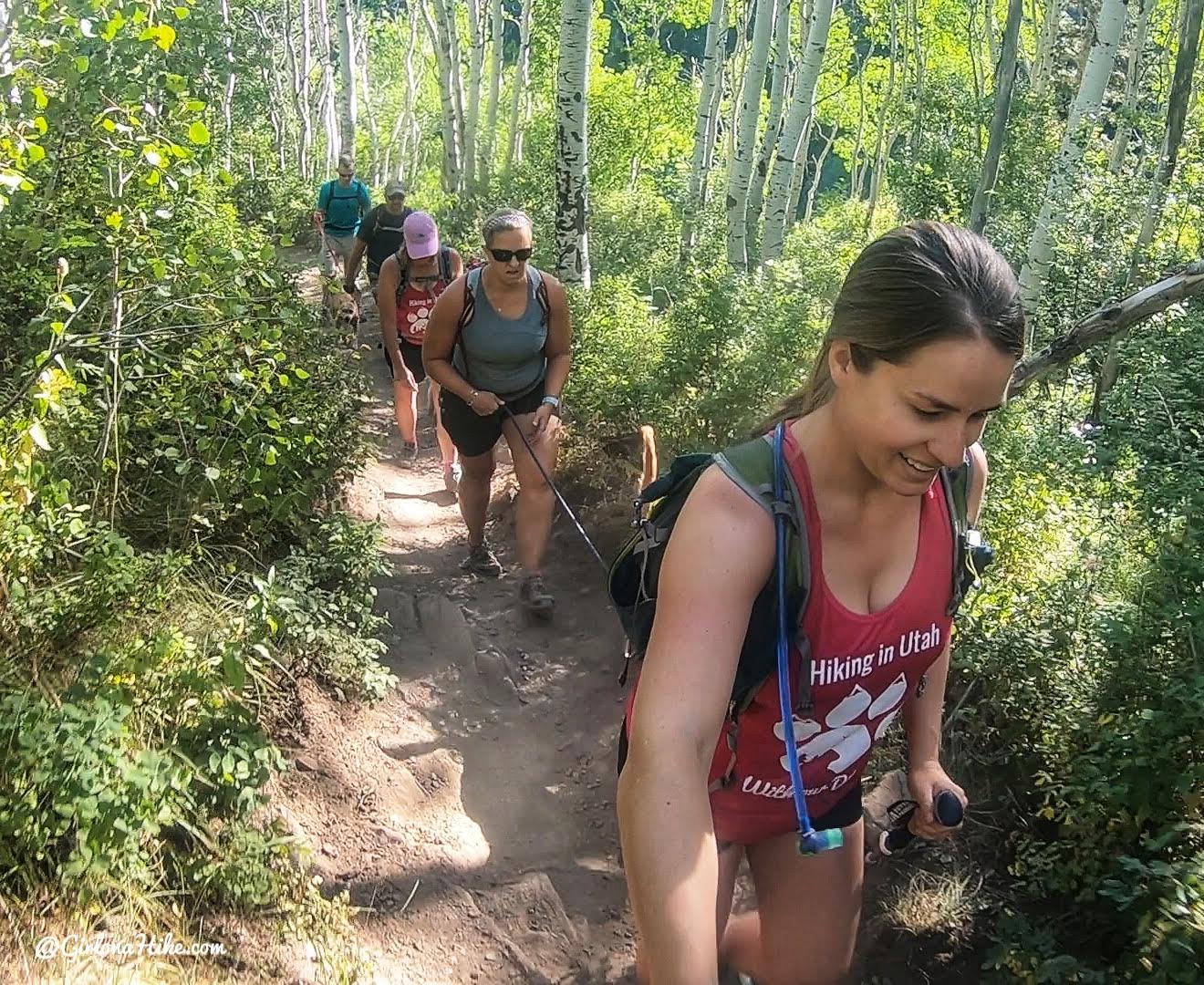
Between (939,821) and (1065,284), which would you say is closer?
(939,821)

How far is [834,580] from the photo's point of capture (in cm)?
166

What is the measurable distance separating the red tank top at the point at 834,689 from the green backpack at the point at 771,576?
3 centimetres

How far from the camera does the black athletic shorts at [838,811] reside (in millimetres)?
2086

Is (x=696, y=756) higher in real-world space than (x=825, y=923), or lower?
higher

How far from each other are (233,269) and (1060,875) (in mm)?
3622

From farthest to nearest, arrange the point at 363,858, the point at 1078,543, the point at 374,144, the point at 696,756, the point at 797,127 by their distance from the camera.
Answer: the point at 374,144
the point at 797,127
the point at 1078,543
the point at 363,858
the point at 696,756

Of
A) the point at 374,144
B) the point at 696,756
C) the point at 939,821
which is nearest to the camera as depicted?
the point at 696,756

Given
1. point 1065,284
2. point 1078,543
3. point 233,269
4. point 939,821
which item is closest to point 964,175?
point 1065,284

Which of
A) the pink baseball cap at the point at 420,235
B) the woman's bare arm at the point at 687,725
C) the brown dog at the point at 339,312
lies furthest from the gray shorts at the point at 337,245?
the woman's bare arm at the point at 687,725

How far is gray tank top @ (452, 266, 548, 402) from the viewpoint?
4.75 meters

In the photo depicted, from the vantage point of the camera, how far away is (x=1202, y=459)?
146 inches

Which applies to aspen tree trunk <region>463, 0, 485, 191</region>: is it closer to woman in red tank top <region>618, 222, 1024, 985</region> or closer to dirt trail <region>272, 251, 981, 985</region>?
dirt trail <region>272, 251, 981, 985</region>

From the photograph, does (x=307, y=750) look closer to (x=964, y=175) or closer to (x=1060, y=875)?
(x=1060, y=875)

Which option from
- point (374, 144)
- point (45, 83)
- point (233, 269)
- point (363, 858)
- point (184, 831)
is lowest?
point (374, 144)
